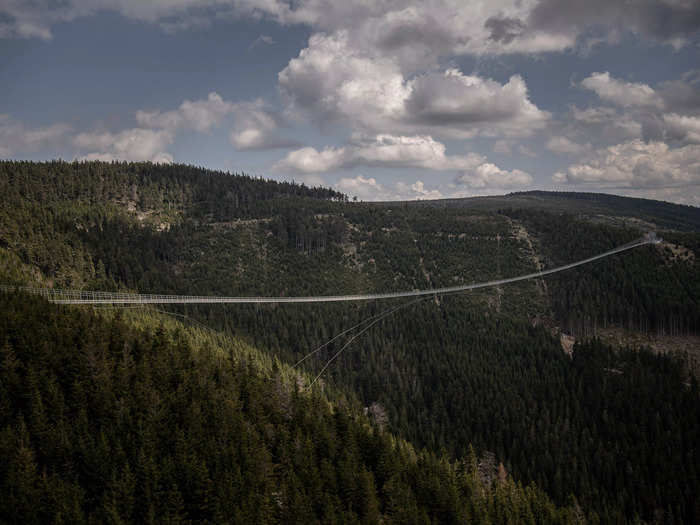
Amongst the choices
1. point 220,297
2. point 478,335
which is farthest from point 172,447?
point 478,335

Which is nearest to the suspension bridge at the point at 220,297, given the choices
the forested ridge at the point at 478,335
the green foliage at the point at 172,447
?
the forested ridge at the point at 478,335

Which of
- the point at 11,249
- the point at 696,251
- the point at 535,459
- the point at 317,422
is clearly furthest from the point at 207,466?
the point at 696,251

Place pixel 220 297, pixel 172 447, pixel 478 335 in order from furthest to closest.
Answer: pixel 478 335 → pixel 220 297 → pixel 172 447

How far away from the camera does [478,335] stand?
147 metres

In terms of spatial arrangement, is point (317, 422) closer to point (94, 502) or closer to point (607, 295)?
point (94, 502)

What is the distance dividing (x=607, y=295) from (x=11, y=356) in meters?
185

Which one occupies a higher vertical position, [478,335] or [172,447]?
[172,447]

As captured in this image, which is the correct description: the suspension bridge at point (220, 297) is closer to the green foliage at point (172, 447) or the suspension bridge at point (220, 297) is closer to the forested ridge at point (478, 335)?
the forested ridge at point (478, 335)

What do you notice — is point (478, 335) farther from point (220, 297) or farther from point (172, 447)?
point (172, 447)

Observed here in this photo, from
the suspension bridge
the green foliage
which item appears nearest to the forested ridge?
the suspension bridge

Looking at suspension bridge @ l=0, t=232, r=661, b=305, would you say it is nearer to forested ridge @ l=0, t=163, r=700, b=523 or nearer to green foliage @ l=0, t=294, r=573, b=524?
forested ridge @ l=0, t=163, r=700, b=523

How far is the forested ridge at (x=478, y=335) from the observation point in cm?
9800

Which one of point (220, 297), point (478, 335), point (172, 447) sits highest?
point (220, 297)

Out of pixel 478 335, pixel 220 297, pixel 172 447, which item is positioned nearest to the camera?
pixel 172 447
